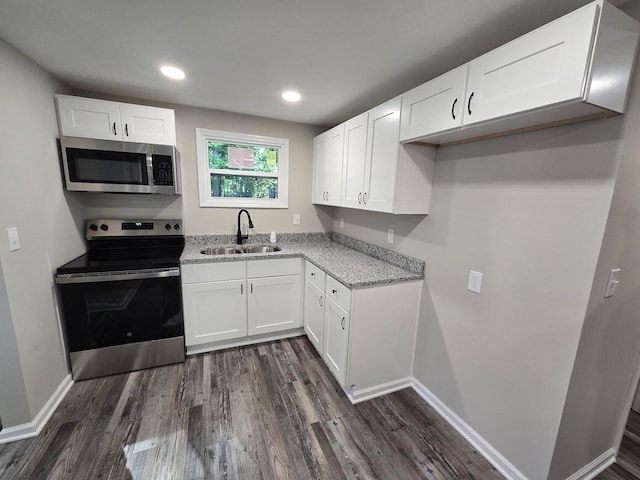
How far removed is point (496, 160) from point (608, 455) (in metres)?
1.79

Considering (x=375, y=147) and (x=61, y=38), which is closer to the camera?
(x=61, y=38)

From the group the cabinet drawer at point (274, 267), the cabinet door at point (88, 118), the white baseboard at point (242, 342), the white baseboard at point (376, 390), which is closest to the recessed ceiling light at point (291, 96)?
the cabinet door at point (88, 118)

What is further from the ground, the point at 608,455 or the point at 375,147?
the point at 375,147

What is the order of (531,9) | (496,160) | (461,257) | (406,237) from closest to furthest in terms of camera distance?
(531,9)
(496,160)
(461,257)
(406,237)

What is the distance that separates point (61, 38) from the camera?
1481mm

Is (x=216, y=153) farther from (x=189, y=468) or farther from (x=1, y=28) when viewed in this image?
(x=189, y=468)

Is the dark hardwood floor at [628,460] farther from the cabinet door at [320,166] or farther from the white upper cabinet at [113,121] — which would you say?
the white upper cabinet at [113,121]

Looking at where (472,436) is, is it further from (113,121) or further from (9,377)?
(113,121)

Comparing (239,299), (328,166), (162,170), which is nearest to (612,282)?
(328,166)

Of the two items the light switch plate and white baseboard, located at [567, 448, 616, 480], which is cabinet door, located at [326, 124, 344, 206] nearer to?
the light switch plate

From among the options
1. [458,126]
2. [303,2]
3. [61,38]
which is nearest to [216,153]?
[61,38]

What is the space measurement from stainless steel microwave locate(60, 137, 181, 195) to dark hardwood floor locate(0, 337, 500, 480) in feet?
4.91

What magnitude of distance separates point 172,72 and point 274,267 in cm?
168

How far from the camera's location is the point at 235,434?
1.66m
